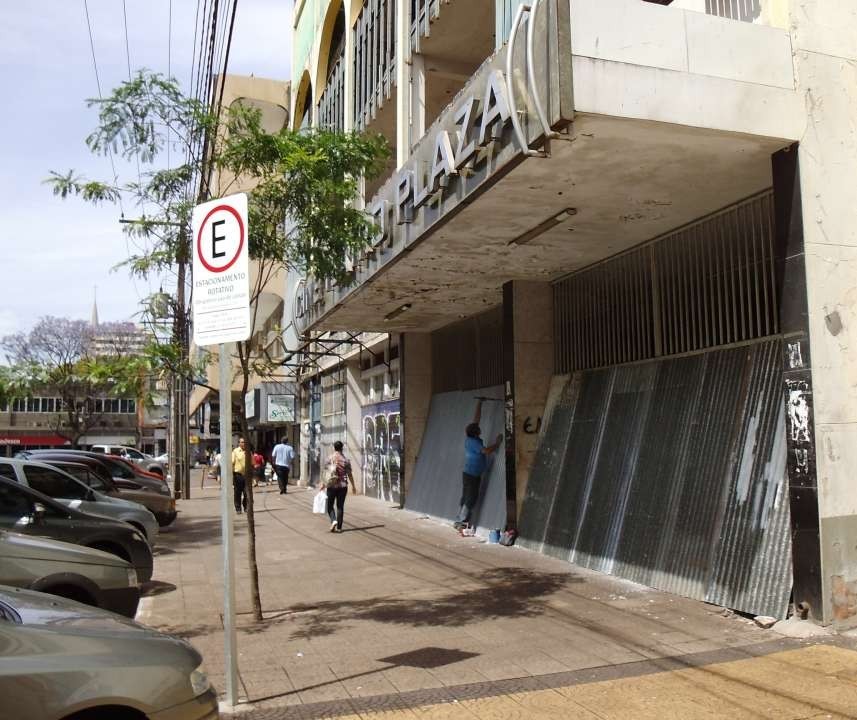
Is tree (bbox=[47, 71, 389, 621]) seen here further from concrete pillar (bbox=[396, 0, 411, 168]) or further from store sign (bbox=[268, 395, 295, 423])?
store sign (bbox=[268, 395, 295, 423])

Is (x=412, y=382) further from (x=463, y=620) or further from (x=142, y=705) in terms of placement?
(x=142, y=705)

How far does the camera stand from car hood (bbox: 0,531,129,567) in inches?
238

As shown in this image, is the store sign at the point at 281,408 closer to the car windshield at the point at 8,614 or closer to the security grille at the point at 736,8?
the security grille at the point at 736,8

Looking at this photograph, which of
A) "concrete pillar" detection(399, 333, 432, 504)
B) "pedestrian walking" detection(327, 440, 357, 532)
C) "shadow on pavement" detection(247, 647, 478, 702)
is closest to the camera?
"shadow on pavement" detection(247, 647, 478, 702)

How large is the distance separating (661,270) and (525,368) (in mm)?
2986

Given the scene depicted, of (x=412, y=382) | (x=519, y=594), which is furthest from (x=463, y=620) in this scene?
(x=412, y=382)

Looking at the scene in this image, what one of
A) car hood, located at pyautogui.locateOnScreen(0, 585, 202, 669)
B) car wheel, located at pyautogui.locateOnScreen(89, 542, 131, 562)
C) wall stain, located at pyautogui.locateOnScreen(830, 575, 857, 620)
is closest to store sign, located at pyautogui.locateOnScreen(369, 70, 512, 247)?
car wheel, located at pyautogui.locateOnScreen(89, 542, 131, 562)

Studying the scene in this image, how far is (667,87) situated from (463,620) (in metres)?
5.08

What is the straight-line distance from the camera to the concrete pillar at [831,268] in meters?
6.70

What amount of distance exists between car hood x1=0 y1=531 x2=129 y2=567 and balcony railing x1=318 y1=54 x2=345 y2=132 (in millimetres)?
15044

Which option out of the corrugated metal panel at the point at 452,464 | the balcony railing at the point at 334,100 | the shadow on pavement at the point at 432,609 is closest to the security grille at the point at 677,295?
the corrugated metal panel at the point at 452,464

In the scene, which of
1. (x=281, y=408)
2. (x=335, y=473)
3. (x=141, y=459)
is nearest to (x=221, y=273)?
(x=335, y=473)

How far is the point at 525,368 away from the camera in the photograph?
1241cm

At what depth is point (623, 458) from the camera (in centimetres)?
1000
